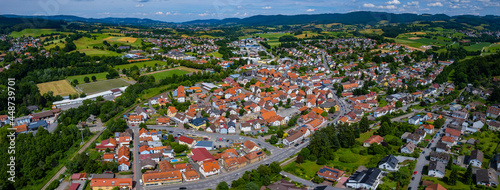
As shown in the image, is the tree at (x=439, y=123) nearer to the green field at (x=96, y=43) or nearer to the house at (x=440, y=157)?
the house at (x=440, y=157)

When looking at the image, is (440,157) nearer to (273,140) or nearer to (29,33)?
(273,140)

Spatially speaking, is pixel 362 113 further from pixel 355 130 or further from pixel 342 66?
pixel 342 66

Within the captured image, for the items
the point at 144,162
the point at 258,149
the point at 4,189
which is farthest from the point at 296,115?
the point at 4,189

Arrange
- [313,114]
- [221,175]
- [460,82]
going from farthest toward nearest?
[460,82], [313,114], [221,175]

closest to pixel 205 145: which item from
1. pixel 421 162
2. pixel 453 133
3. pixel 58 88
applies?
pixel 421 162

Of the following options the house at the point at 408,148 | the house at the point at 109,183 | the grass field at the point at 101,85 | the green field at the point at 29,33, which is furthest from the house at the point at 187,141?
the green field at the point at 29,33

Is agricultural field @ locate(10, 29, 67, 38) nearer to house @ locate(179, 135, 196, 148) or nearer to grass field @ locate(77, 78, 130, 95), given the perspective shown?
grass field @ locate(77, 78, 130, 95)

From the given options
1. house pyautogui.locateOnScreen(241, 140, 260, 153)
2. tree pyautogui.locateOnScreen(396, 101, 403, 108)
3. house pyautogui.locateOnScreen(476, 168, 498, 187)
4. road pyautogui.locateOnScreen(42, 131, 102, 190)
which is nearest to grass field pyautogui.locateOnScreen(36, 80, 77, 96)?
road pyautogui.locateOnScreen(42, 131, 102, 190)
